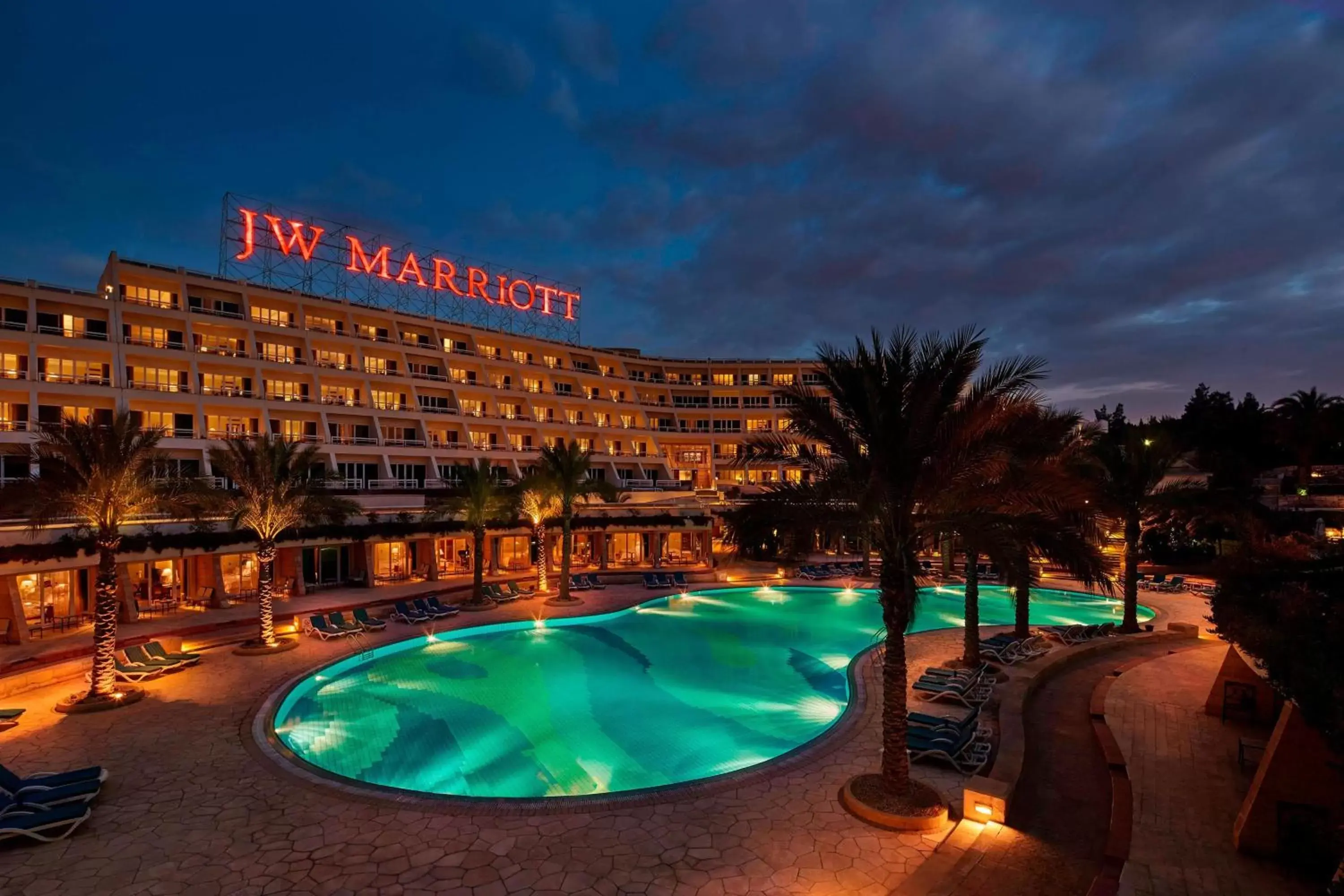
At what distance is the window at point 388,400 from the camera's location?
46.2m

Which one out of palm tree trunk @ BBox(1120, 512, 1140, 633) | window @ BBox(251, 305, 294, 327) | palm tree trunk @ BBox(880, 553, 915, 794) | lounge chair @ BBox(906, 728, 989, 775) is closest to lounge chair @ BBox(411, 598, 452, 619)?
lounge chair @ BBox(906, 728, 989, 775)

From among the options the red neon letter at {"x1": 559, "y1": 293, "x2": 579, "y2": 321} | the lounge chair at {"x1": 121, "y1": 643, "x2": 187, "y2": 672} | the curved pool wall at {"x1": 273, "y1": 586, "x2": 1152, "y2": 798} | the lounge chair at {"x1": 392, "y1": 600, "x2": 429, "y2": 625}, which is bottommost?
the curved pool wall at {"x1": 273, "y1": 586, "x2": 1152, "y2": 798}

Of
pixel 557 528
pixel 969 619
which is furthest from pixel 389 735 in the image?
pixel 557 528

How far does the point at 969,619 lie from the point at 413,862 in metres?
15.0

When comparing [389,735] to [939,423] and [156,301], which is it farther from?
[156,301]

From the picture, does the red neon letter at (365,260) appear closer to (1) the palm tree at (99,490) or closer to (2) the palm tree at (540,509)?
(2) the palm tree at (540,509)

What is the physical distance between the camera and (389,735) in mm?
15789

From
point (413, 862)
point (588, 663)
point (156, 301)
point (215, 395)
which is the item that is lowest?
point (588, 663)

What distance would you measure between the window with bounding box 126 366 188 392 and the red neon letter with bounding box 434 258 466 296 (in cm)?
1783

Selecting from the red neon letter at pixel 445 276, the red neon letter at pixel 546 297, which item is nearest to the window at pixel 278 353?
the red neon letter at pixel 445 276

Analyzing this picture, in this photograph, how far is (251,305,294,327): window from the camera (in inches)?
1710

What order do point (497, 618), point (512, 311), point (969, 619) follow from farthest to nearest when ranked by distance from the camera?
point (512, 311) → point (497, 618) → point (969, 619)

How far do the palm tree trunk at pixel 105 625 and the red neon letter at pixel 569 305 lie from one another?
4531 centimetres

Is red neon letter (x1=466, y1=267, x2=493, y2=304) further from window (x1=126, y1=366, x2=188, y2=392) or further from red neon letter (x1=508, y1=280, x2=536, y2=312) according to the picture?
window (x1=126, y1=366, x2=188, y2=392)
